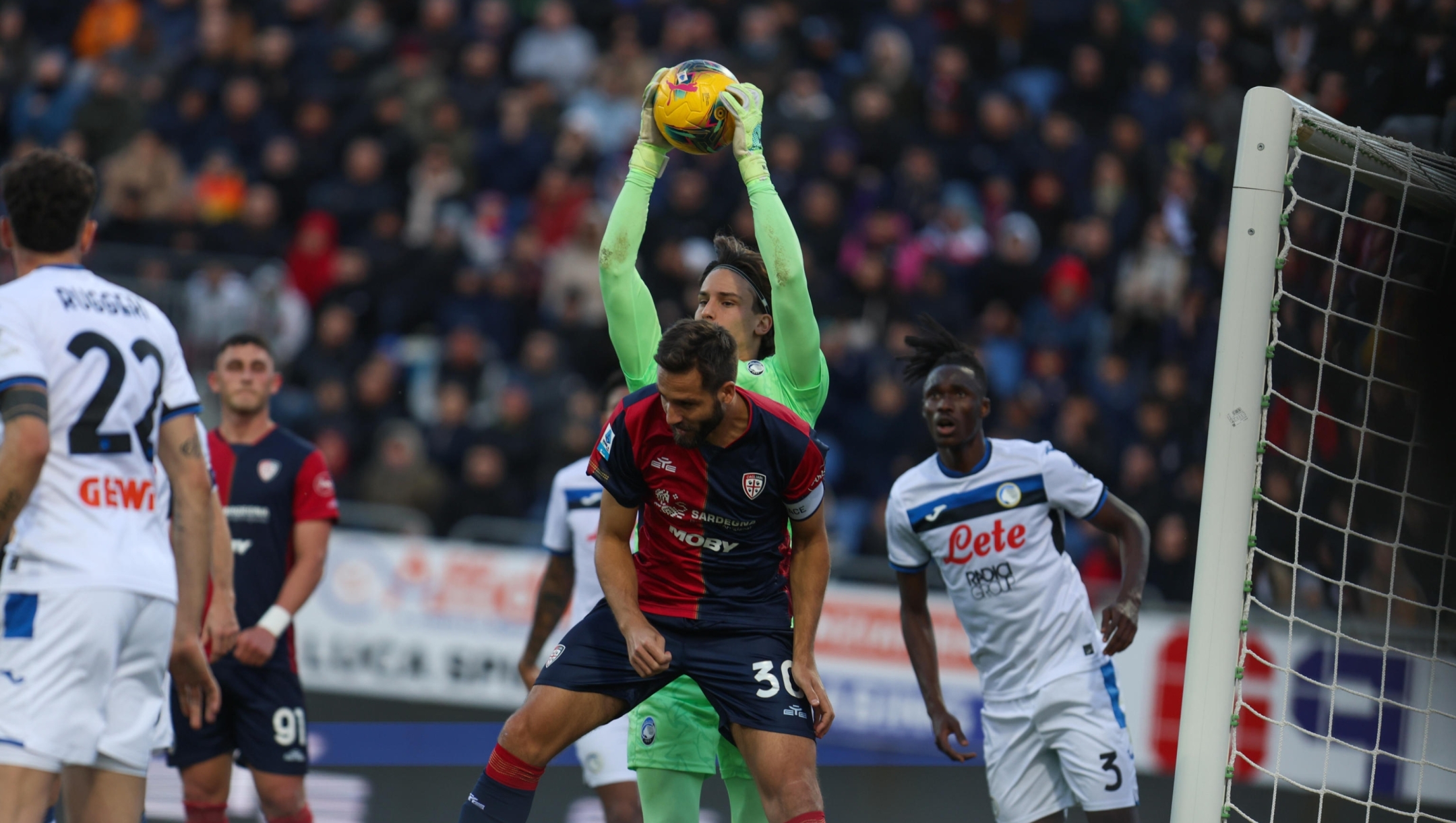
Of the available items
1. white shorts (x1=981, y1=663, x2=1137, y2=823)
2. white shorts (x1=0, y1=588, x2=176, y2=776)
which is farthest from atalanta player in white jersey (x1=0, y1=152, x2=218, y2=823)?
white shorts (x1=981, y1=663, x2=1137, y2=823)

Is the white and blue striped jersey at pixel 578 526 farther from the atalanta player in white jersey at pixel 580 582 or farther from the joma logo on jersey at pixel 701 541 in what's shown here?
the joma logo on jersey at pixel 701 541

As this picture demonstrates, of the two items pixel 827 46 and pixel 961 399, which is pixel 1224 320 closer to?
pixel 961 399

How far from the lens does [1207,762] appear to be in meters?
5.07

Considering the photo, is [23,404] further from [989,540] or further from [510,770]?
[989,540]

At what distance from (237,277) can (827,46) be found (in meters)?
6.18

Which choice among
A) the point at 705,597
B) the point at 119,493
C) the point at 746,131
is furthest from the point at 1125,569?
the point at 119,493

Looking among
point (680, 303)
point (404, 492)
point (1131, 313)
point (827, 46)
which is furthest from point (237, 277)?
point (1131, 313)

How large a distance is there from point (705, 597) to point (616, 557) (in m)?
0.31

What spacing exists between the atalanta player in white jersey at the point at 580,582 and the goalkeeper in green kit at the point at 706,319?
1.40m

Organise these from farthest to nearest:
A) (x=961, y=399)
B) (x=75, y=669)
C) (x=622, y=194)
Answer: (x=961, y=399), (x=622, y=194), (x=75, y=669)

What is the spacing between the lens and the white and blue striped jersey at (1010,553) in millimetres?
6395

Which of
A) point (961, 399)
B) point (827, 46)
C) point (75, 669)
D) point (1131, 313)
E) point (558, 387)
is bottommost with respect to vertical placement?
point (75, 669)

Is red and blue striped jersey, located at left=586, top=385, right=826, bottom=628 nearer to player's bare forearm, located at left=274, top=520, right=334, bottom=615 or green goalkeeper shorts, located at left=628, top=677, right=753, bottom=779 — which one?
green goalkeeper shorts, located at left=628, top=677, right=753, bottom=779

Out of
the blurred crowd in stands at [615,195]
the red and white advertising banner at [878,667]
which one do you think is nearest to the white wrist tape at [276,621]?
the red and white advertising banner at [878,667]
